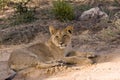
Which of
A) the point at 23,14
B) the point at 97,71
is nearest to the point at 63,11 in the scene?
the point at 23,14

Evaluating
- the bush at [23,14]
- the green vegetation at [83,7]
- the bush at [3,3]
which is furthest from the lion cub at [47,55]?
the bush at [3,3]

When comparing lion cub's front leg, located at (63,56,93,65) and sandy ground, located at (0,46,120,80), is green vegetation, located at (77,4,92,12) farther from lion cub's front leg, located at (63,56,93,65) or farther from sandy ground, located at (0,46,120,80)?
lion cub's front leg, located at (63,56,93,65)

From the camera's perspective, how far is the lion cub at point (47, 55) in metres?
8.29

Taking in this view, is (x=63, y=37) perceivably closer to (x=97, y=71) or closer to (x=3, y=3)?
(x=97, y=71)

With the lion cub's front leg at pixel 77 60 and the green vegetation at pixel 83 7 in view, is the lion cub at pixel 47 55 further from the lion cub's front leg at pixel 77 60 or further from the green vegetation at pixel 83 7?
the green vegetation at pixel 83 7

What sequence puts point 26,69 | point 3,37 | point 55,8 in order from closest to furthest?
point 26,69 → point 3,37 → point 55,8

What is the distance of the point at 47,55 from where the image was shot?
28.9 ft

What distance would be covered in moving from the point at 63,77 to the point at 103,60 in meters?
1.25

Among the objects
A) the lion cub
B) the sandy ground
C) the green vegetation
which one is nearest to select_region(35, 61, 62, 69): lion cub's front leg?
the lion cub

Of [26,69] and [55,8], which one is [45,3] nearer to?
[55,8]

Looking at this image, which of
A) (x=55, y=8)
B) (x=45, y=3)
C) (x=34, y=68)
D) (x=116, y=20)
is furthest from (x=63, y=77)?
(x=45, y=3)

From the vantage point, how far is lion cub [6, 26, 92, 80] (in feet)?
27.2

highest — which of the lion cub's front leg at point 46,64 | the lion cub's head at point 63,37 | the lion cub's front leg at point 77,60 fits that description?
the lion cub's head at point 63,37

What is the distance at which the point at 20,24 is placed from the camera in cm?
1218
